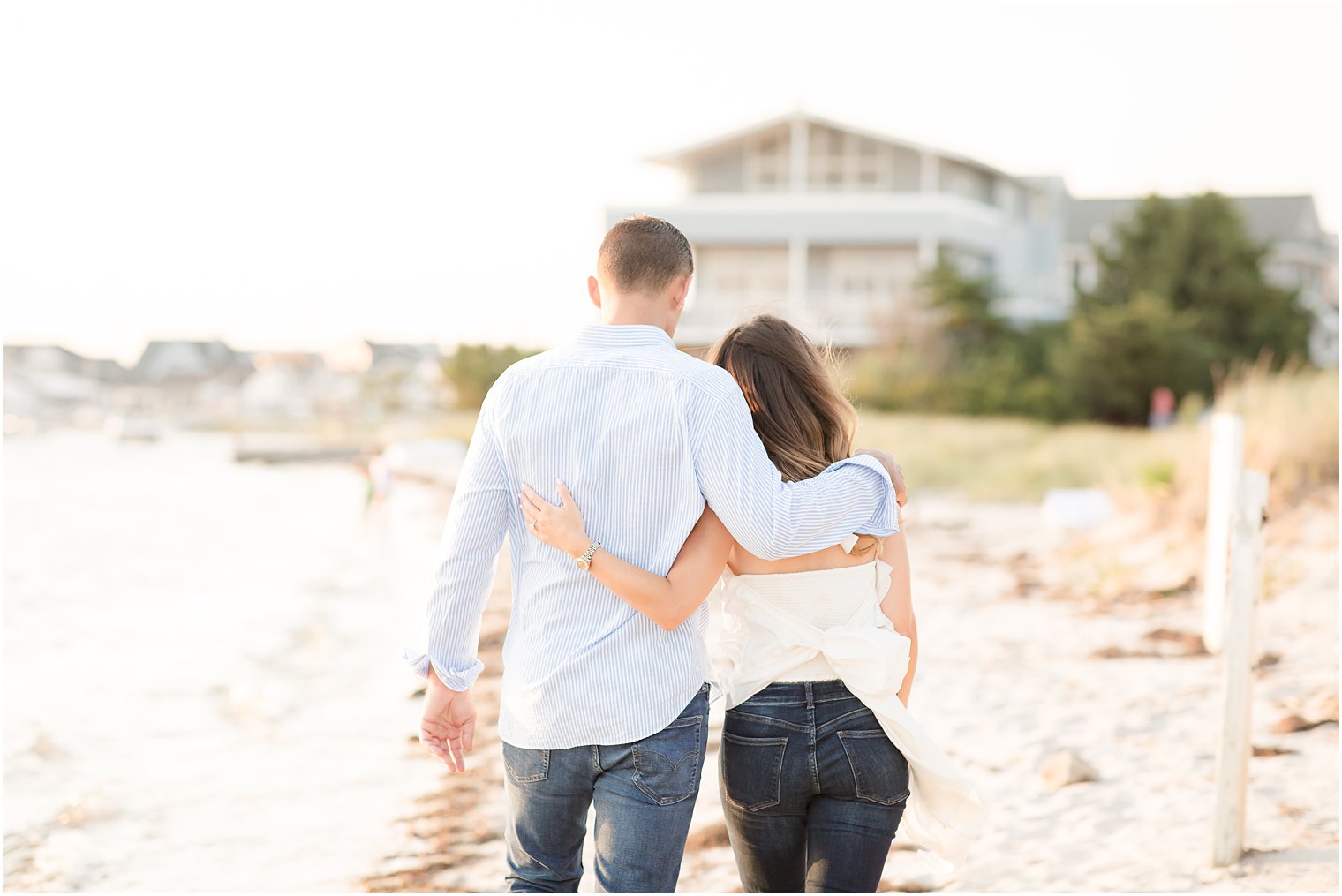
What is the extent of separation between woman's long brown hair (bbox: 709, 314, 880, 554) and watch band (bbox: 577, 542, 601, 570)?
17.7 inches

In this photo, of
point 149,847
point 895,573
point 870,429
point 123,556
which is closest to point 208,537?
point 123,556

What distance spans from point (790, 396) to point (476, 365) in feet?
134

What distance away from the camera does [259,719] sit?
742 cm

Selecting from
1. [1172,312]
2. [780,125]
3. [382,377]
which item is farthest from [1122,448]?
[382,377]

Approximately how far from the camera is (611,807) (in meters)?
2.27

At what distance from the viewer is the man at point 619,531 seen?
2248mm

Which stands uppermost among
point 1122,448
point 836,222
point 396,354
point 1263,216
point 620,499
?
point 1263,216

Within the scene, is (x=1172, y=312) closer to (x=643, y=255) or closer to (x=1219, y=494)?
(x=1219, y=494)

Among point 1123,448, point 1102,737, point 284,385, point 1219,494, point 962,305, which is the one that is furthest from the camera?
point 284,385

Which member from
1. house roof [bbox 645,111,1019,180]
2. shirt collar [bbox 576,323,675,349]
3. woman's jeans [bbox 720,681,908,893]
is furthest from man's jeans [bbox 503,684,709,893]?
house roof [bbox 645,111,1019,180]

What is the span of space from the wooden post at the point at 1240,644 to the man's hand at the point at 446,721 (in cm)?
256

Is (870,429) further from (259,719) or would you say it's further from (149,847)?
(149,847)

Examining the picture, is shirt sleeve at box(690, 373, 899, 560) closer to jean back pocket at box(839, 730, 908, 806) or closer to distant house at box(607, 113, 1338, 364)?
jean back pocket at box(839, 730, 908, 806)

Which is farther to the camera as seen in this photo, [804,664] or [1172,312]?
[1172,312]
